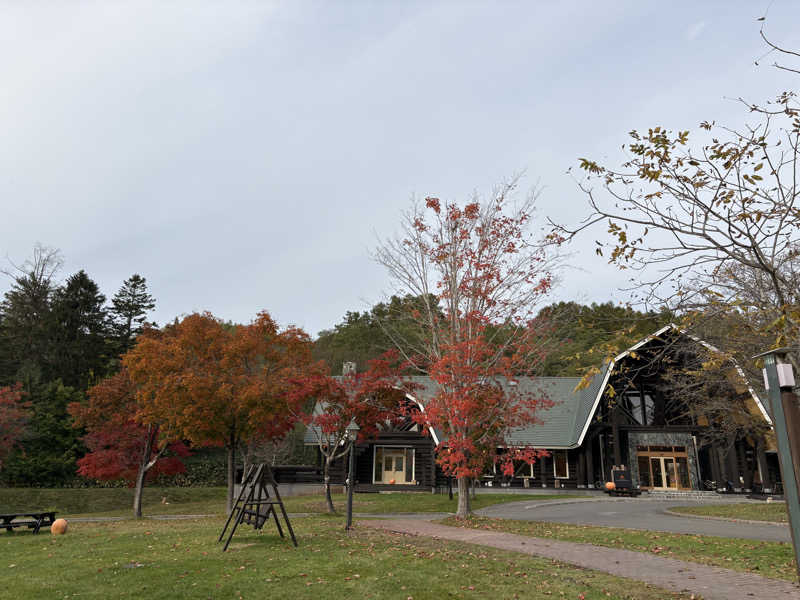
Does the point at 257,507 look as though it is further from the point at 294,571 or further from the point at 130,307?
the point at 130,307

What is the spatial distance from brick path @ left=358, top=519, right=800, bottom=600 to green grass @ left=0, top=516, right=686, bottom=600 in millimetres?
543

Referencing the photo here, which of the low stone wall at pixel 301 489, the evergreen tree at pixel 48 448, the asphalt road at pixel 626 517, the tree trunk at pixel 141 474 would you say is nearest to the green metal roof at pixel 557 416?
the low stone wall at pixel 301 489

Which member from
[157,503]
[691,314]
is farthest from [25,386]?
[691,314]

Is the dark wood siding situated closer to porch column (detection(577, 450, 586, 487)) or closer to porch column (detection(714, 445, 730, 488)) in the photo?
porch column (detection(577, 450, 586, 487))

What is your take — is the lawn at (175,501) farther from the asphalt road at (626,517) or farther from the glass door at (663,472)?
the glass door at (663,472)

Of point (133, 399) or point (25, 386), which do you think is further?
point (25, 386)

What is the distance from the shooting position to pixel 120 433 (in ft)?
75.0

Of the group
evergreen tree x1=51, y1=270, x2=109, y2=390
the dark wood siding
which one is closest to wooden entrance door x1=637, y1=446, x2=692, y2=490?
the dark wood siding

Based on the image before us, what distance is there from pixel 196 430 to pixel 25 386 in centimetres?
2698

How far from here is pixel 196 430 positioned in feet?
63.4

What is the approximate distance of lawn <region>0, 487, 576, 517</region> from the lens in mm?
24344

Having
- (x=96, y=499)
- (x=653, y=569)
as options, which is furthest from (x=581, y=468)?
(x=96, y=499)

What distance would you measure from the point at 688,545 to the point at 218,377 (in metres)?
15.1

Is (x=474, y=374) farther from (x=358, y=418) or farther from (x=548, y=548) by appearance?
(x=548, y=548)
